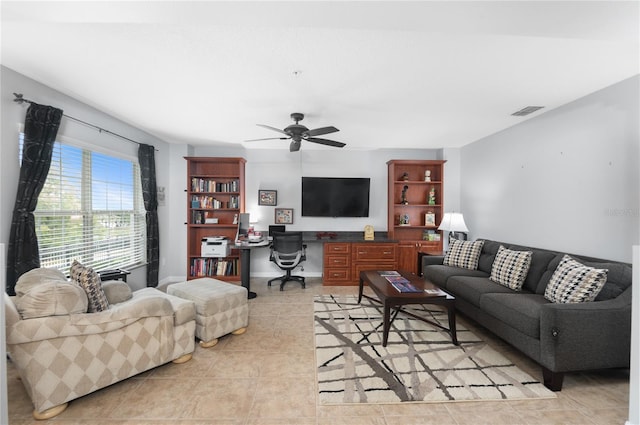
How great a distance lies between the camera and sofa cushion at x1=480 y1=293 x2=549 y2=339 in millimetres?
2025

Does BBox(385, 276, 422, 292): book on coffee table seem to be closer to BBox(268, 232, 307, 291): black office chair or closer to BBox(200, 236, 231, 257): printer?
BBox(268, 232, 307, 291): black office chair

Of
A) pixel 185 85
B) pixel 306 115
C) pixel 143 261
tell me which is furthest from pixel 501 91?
pixel 143 261

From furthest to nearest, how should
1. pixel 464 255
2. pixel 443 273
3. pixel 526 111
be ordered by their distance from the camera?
pixel 464 255 < pixel 443 273 < pixel 526 111

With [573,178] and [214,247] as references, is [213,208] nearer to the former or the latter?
[214,247]

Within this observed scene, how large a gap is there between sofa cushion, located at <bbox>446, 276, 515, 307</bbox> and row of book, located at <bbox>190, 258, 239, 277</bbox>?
3449 mm

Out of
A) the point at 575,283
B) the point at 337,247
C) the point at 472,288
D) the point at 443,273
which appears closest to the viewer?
the point at 575,283

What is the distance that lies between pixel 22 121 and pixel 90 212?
3.71ft

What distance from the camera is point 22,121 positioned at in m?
2.35

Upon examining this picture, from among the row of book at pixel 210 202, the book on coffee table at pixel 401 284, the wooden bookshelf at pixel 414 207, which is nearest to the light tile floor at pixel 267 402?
the book on coffee table at pixel 401 284

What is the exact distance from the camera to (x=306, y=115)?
10.5 feet

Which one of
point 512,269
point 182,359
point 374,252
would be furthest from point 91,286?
point 512,269

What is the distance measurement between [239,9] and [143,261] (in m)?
4.07

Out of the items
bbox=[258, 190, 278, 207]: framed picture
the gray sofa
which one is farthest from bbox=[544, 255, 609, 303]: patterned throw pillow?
bbox=[258, 190, 278, 207]: framed picture

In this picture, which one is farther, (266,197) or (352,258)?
(266,197)
